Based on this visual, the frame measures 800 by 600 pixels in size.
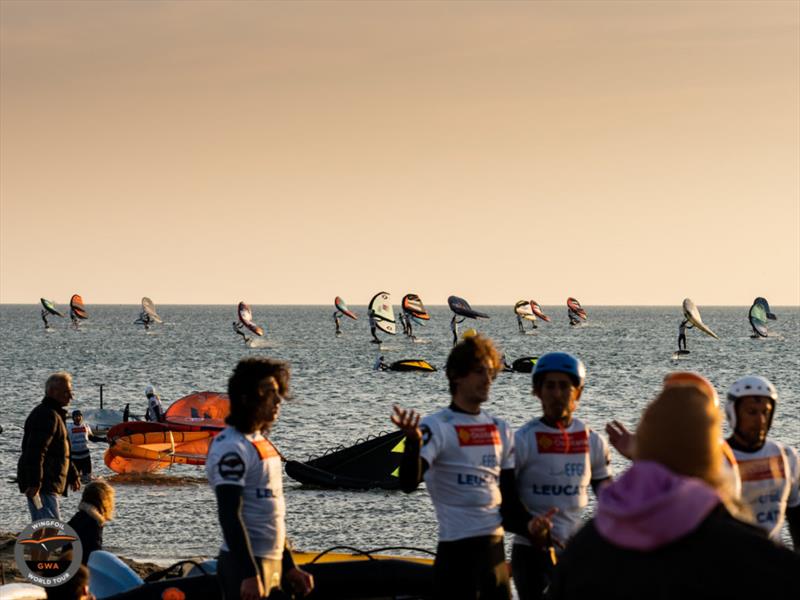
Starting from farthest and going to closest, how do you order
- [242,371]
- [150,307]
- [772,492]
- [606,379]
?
[150,307] → [606,379] → [772,492] → [242,371]

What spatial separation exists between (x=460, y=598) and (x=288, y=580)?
101cm

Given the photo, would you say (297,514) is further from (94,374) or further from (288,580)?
(94,374)

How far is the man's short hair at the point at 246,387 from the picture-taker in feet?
21.3

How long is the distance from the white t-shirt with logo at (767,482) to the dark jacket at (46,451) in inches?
280

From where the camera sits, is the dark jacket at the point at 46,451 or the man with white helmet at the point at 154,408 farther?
the man with white helmet at the point at 154,408

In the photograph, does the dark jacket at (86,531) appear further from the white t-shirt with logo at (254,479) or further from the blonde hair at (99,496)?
the white t-shirt with logo at (254,479)

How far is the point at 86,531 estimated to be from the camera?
30.9 ft

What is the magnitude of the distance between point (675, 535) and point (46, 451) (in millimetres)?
10191

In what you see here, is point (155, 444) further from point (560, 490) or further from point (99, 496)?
point (560, 490)

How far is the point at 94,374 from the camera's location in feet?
283

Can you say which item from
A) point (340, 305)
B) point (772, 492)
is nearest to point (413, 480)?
point (772, 492)

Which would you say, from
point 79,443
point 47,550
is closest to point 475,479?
point 47,550

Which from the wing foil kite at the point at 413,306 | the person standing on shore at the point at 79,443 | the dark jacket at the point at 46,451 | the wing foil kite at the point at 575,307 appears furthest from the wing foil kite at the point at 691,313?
the dark jacket at the point at 46,451

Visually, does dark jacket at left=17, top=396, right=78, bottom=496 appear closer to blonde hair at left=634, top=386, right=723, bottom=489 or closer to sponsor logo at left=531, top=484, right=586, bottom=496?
sponsor logo at left=531, top=484, right=586, bottom=496
